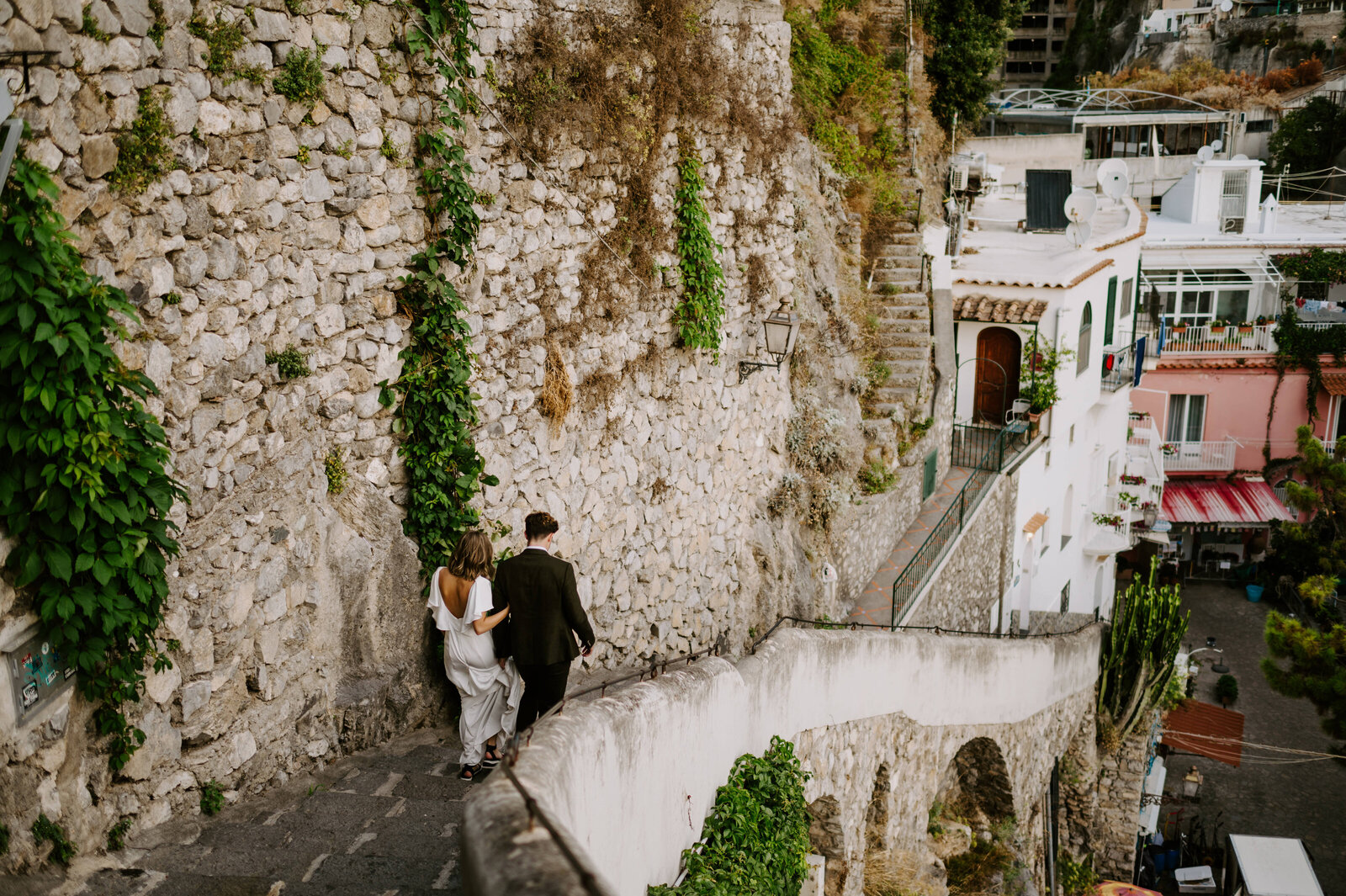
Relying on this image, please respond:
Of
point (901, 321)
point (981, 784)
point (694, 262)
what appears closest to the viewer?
point (694, 262)

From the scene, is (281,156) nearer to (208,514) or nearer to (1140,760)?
(208,514)

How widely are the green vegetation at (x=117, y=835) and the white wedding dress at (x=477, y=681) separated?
1705 mm

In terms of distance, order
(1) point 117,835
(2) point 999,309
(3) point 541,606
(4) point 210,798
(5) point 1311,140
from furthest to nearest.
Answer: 1. (5) point 1311,140
2. (2) point 999,309
3. (3) point 541,606
4. (4) point 210,798
5. (1) point 117,835

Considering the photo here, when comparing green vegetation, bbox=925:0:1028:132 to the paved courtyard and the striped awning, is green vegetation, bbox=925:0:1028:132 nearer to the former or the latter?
the paved courtyard

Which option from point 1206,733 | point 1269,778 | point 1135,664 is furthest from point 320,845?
point 1269,778

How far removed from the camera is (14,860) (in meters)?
4.03

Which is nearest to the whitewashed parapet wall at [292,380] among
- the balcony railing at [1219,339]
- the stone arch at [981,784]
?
the stone arch at [981,784]

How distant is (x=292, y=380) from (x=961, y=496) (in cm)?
1083

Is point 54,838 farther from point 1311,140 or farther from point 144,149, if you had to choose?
point 1311,140

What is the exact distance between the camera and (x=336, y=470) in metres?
5.85

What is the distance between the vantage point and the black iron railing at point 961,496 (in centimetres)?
1312

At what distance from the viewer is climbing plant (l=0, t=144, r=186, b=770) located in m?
3.85

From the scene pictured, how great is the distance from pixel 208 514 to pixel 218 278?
43.7 inches

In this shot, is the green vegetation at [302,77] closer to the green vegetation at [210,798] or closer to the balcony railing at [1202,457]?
the green vegetation at [210,798]
